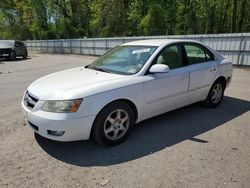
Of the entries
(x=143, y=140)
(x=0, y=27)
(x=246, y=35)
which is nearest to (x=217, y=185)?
(x=143, y=140)

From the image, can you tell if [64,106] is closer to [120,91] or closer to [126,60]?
[120,91]

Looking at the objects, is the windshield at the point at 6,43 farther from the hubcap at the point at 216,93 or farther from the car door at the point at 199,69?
the hubcap at the point at 216,93

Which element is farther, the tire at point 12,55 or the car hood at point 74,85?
the tire at point 12,55

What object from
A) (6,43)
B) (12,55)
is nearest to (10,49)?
(12,55)

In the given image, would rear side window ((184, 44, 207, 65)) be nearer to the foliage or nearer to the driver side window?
the driver side window

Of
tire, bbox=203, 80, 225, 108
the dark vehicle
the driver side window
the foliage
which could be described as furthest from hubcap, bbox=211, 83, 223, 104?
the foliage

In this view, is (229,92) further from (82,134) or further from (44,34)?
(44,34)

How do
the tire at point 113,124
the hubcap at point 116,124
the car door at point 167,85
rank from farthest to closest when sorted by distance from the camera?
the car door at point 167,85, the hubcap at point 116,124, the tire at point 113,124

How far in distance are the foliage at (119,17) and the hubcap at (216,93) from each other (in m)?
18.4

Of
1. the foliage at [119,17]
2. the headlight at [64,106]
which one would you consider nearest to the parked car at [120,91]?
the headlight at [64,106]

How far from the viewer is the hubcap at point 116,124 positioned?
3.60 meters

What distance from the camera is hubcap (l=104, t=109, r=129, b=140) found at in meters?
3.60

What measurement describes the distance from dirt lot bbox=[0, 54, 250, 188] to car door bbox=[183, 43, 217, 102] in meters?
0.51

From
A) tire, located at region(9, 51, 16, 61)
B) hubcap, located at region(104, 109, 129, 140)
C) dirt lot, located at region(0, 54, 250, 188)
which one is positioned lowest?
tire, located at region(9, 51, 16, 61)
